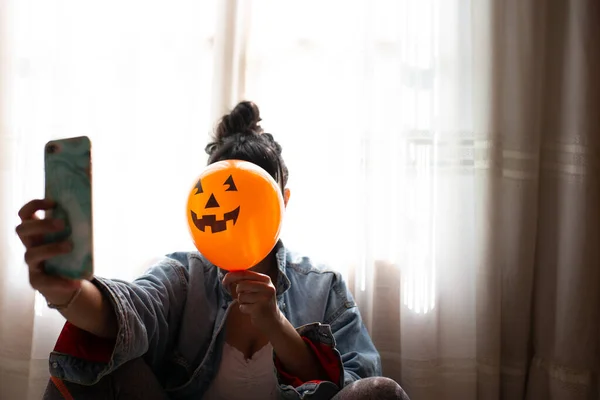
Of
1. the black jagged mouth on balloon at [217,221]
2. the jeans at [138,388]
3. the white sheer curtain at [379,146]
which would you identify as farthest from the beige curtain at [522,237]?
the black jagged mouth on balloon at [217,221]

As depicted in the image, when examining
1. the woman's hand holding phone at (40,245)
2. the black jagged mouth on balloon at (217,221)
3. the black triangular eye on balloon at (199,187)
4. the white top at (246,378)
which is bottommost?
the white top at (246,378)

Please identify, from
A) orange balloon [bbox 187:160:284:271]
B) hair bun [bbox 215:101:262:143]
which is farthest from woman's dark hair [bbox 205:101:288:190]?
orange balloon [bbox 187:160:284:271]

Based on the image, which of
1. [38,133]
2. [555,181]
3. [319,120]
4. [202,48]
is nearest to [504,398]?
[555,181]

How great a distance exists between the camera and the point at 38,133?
5.07 ft

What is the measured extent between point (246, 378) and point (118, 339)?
329mm

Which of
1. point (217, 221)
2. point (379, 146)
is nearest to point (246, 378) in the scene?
point (217, 221)

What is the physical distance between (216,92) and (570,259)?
990mm

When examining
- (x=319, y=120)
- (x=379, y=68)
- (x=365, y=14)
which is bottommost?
(x=319, y=120)

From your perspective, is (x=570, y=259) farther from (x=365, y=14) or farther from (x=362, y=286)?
(x=365, y=14)

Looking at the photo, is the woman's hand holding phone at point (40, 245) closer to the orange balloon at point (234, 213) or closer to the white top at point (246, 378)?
the orange balloon at point (234, 213)

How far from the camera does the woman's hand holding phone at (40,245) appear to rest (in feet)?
3.06

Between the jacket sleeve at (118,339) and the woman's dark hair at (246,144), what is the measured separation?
0.31m

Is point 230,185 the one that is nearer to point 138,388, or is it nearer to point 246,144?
point 246,144

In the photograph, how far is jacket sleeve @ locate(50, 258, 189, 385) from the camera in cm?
107
